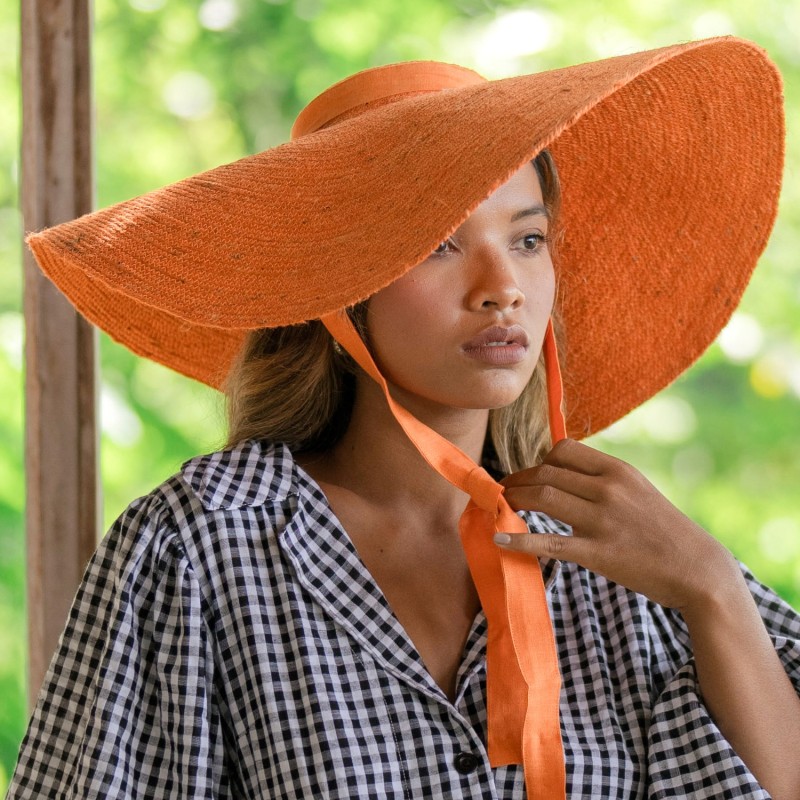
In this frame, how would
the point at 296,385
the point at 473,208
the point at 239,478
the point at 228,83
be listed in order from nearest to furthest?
the point at 473,208 → the point at 239,478 → the point at 296,385 → the point at 228,83

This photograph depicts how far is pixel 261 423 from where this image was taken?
136 centimetres

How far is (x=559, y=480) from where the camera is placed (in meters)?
1.20

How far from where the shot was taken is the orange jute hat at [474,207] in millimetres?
1017

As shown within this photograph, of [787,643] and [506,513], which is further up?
[506,513]

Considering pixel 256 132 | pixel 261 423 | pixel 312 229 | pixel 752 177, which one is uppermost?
pixel 256 132

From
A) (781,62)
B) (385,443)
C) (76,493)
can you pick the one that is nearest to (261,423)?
(385,443)

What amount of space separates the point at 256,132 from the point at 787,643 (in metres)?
1.58

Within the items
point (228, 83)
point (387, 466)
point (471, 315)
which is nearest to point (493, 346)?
point (471, 315)

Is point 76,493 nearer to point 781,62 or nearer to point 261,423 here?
point 261,423

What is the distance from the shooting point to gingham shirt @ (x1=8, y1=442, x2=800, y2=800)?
3.67ft

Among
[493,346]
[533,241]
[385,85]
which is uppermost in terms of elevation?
[385,85]

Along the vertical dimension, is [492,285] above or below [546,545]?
above

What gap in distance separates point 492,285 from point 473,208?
189mm

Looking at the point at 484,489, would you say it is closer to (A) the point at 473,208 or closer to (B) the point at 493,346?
(B) the point at 493,346
